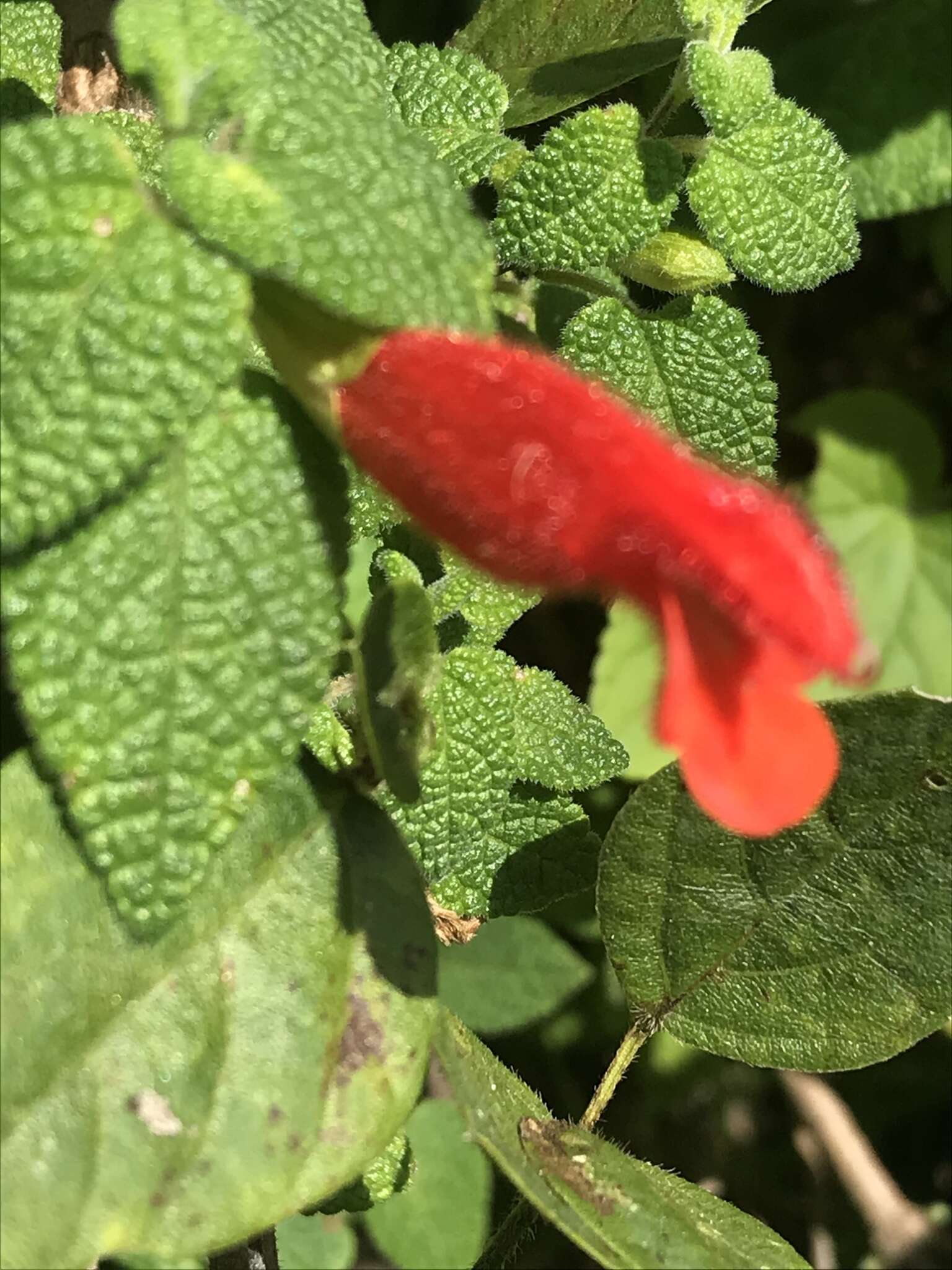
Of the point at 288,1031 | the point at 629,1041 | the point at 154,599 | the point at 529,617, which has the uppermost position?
the point at 154,599

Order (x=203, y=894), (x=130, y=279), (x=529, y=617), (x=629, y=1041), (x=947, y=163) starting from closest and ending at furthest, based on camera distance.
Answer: (x=130, y=279), (x=203, y=894), (x=629, y=1041), (x=947, y=163), (x=529, y=617)

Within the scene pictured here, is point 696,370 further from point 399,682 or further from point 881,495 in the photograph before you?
point 881,495

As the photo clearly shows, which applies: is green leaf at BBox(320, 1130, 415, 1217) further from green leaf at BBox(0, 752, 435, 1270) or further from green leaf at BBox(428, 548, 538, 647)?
green leaf at BBox(428, 548, 538, 647)

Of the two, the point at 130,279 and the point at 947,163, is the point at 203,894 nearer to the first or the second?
the point at 130,279

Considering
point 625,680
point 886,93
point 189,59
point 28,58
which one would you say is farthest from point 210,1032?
point 886,93

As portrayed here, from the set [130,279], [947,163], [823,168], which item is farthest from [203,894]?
[947,163]

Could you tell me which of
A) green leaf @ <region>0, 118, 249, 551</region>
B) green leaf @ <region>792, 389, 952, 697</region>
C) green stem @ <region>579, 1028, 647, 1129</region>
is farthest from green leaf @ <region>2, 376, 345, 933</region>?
green leaf @ <region>792, 389, 952, 697</region>

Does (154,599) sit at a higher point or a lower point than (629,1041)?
higher
